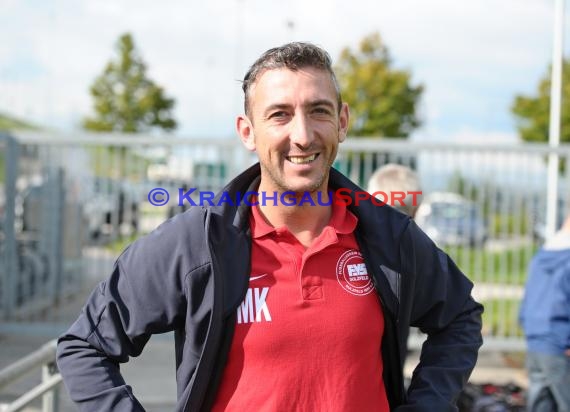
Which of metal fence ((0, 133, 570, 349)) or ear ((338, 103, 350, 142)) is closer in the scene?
ear ((338, 103, 350, 142))

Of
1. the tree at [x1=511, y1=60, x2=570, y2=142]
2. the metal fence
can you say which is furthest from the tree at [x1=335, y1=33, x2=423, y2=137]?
the metal fence

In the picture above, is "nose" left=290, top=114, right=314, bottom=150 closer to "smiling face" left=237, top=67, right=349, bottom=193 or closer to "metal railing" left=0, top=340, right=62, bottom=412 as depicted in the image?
"smiling face" left=237, top=67, right=349, bottom=193

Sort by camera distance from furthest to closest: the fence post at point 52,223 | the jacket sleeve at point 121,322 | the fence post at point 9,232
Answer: the fence post at point 52,223, the fence post at point 9,232, the jacket sleeve at point 121,322

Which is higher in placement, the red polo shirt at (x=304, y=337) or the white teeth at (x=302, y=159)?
the white teeth at (x=302, y=159)

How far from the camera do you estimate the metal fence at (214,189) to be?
23.5 ft

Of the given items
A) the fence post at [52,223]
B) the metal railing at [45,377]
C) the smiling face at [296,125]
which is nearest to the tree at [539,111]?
the fence post at [52,223]

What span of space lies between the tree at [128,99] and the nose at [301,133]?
2321 centimetres

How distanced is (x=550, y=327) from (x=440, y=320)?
97.8 inches

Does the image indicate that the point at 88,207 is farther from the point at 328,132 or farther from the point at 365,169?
the point at 328,132


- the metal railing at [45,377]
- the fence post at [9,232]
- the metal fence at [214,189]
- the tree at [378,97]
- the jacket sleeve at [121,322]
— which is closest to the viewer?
the jacket sleeve at [121,322]

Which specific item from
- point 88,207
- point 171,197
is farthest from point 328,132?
point 88,207

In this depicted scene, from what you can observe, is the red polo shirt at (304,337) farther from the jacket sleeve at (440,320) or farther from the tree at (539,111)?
the tree at (539,111)

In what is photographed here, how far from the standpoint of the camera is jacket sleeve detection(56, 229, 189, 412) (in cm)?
195

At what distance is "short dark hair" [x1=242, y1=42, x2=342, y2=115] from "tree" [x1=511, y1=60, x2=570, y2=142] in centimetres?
2259
